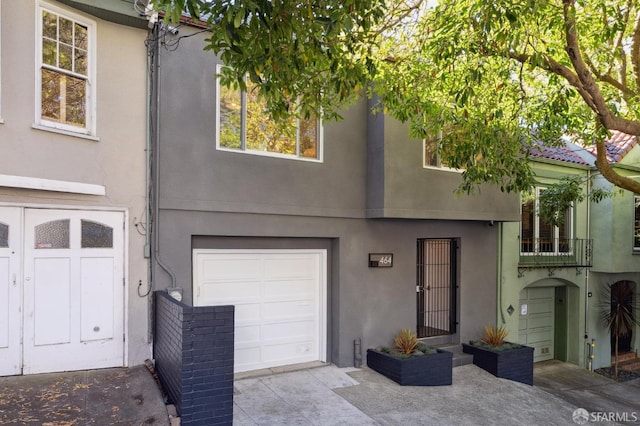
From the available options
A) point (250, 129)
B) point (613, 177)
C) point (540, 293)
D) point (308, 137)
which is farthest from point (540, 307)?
point (250, 129)

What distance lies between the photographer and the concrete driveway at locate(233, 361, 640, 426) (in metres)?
6.80

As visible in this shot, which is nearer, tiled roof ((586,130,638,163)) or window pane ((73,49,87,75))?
window pane ((73,49,87,75))

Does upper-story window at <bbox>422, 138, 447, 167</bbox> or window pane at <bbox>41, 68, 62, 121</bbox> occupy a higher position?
window pane at <bbox>41, 68, 62, 121</bbox>

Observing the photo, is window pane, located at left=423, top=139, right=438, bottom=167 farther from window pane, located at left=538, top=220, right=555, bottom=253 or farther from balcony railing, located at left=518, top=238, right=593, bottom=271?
window pane, located at left=538, top=220, right=555, bottom=253

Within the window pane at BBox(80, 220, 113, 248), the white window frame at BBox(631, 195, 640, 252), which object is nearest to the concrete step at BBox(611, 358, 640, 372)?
the white window frame at BBox(631, 195, 640, 252)

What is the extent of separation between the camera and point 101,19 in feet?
22.6

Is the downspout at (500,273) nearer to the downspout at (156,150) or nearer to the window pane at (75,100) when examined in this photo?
the downspout at (156,150)

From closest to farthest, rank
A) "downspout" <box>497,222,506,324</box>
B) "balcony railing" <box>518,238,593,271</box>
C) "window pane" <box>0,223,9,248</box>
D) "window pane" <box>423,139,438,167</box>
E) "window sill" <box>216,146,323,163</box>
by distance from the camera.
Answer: "window pane" <box>0,223,9,248</box> < "window sill" <box>216,146,323,163</box> < "window pane" <box>423,139,438,167</box> < "downspout" <box>497,222,506,324</box> < "balcony railing" <box>518,238,593,271</box>

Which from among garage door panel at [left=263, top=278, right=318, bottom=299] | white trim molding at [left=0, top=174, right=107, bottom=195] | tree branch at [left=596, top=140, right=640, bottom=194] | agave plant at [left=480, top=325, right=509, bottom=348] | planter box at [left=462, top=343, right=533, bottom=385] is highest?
tree branch at [left=596, top=140, right=640, bottom=194]

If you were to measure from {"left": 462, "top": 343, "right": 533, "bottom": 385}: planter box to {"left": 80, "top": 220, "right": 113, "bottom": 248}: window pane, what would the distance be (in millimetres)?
7570

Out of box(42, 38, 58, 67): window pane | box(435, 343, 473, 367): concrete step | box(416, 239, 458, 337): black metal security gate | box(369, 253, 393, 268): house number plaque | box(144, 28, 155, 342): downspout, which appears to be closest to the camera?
box(42, 38, 58, 67): window pane

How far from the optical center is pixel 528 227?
1248 centimetres

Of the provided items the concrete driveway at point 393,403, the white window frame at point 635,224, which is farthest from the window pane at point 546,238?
the concrete driveway at point 393,403

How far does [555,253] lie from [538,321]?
6.55 ft
